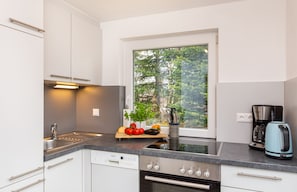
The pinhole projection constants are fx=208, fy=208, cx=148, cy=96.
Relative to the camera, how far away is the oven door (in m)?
1.41

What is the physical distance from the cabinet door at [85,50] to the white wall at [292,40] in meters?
1.81

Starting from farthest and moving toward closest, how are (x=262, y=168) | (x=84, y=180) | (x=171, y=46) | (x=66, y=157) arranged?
(x=171, y=46) < (x=84, y=180) < (x=66, y=157) < (x=262, y=168)

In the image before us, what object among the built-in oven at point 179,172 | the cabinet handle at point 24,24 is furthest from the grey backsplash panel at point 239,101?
the cabinet handle at point 24,24

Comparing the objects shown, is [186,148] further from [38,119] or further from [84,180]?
[38,119]

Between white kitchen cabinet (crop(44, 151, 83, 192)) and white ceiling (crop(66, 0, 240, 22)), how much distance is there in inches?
54.2

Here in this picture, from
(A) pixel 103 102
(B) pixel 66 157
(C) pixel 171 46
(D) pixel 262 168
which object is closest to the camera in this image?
(D) pixel 262 168

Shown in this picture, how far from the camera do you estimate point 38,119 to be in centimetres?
139

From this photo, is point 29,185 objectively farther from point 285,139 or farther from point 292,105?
point 292,105

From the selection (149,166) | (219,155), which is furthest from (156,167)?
(219,155)

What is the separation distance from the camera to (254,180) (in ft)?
4.38

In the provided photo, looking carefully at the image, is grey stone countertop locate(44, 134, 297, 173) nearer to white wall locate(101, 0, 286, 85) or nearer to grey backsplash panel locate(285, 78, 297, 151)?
grey backsplash panel locate(285, 78, 297, 151)

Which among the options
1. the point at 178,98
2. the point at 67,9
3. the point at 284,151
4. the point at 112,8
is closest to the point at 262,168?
the point at 284,151

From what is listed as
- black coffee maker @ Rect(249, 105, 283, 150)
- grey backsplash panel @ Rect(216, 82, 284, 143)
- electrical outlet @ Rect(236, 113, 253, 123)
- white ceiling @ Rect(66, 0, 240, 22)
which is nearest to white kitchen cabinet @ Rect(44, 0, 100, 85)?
white ceiling @ Rect(66, 0, 240, 22)

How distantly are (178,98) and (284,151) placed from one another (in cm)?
111
